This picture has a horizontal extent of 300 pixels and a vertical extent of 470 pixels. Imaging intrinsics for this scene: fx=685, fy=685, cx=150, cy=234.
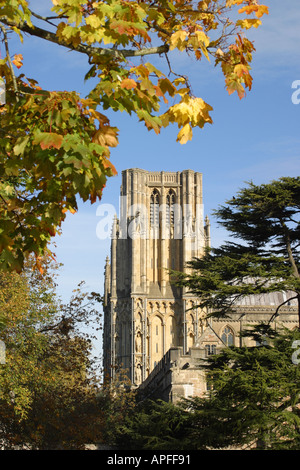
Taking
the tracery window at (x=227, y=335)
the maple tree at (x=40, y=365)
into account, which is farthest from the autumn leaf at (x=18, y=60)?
the tracery window at (x=227, y=335)

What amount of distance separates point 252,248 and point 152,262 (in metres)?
50.2

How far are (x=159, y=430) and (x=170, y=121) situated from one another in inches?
582

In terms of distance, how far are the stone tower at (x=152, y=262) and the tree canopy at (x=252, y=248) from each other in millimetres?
44534

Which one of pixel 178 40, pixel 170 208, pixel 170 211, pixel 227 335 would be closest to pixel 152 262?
pixel 170 211

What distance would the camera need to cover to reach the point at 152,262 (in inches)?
2805

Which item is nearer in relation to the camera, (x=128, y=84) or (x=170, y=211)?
(x=128, y=84)

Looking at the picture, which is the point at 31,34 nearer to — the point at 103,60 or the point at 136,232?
the point at 103,60

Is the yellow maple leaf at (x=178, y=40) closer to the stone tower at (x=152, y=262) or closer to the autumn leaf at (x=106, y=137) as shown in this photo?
the autumn leaf at (x=106, y=137)

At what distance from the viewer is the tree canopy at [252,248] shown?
19781 mm

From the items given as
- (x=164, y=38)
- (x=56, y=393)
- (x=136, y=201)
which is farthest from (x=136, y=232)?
(x=164, y=38)

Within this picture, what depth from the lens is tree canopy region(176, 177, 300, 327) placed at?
19781mm

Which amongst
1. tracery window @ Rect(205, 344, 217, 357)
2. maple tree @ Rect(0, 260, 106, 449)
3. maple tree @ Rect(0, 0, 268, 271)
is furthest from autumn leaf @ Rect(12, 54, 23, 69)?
tracery window @ Rect(205, 344, 217, 357)

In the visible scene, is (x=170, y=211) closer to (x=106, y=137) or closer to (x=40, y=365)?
(x=40, y=365)

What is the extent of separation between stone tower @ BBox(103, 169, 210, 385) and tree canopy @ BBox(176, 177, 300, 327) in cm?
4453
